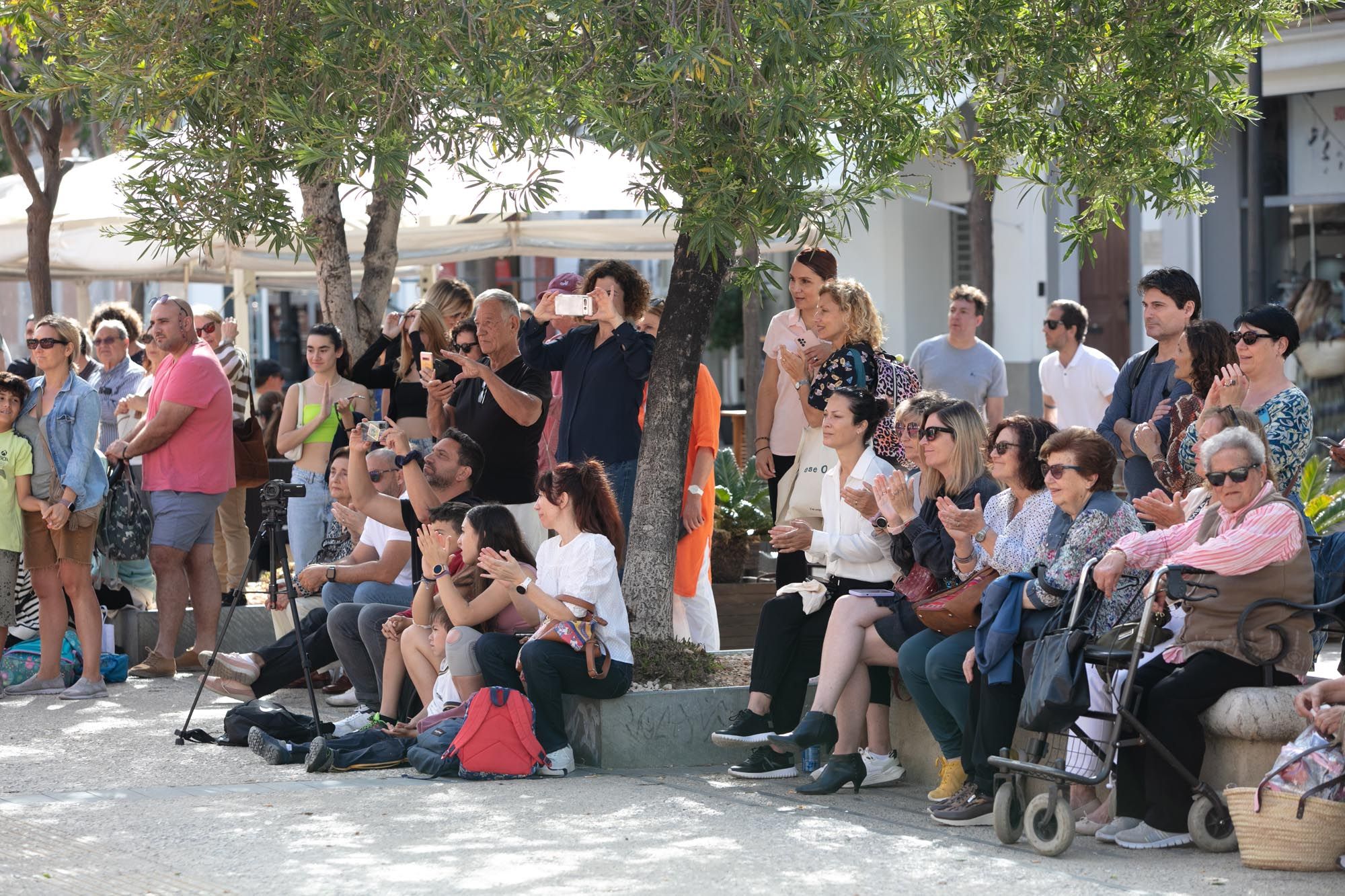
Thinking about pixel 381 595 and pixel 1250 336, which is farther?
pixel 381 595

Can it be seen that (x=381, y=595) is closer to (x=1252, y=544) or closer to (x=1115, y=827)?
(x=1115, y=827)

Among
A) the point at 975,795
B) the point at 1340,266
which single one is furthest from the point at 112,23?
the point at 1340,266

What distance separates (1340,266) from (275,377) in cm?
887

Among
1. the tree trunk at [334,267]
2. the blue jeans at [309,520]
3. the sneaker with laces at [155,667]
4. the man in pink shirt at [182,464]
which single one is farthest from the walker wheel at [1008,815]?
the tree trunk at [334,267]

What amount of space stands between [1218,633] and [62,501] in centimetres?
611

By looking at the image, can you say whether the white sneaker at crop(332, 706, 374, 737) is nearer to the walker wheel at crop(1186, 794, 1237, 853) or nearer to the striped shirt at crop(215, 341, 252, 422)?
the striped shirt at crop(215, 341, 252, 422)

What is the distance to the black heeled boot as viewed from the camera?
269 inches

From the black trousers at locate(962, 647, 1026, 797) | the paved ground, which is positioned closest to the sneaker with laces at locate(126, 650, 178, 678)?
the paved ground

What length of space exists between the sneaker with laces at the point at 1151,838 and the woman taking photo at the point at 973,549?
799 mm

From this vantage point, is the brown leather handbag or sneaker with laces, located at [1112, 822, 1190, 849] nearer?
sneaker with laces, located at [1112, 822, 1190, 849]

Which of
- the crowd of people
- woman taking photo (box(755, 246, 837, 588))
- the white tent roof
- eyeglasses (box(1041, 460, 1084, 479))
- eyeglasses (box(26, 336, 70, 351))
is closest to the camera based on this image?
the crowd of people

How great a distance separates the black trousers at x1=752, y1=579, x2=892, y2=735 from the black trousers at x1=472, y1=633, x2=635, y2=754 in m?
0.56

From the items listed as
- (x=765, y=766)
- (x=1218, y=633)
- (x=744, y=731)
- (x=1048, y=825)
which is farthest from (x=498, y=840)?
(x=1218, y=633)

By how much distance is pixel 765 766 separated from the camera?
720cm
